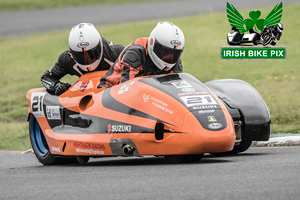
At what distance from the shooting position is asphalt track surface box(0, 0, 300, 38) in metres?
27.1

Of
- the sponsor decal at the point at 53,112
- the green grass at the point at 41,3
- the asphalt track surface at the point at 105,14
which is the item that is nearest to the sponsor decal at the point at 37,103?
the sponsor decal at the point at 53,112

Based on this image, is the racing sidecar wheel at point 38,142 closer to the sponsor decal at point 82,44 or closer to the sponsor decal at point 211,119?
the sponsor decal at point 82,44

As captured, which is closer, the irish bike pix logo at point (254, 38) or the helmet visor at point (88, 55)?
the helmet visor at point (88, 55)

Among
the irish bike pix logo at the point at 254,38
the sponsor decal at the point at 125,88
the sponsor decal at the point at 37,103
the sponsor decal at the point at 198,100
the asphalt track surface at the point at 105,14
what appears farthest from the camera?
the asphalt track surface at the point at 105,14

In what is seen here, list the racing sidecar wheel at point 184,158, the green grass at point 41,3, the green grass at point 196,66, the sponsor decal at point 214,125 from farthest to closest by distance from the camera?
the green grass at point 41,3, the green grass at point 196,66, the racing sidecar wheel at point 184,158, the sponsor decal at point 214,125

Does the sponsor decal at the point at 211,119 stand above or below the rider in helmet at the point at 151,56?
below

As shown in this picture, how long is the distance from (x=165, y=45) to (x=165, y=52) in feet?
0.33

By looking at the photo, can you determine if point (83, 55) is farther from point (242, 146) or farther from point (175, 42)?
point (242, 146)

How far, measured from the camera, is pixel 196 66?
1788 cm

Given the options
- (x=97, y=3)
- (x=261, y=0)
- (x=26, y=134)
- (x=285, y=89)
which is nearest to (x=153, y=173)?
(x=26, y=134)

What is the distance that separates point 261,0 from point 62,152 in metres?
22.1

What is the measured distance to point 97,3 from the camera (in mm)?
34062

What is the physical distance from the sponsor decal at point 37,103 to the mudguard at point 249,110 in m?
2.29

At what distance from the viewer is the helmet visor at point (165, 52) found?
28.0 feet
